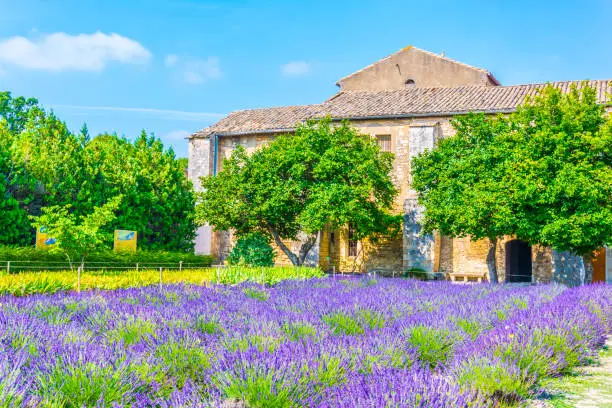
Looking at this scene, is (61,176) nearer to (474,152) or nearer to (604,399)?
(474,152)

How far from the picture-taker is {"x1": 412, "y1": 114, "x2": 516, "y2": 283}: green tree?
18875mm

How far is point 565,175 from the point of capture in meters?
17.6

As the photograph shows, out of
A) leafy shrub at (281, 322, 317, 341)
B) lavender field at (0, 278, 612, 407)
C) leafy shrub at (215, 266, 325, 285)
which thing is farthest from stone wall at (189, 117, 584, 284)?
leafy shrub at (281, 322, 317, 341)

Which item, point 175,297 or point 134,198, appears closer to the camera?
point 175,297

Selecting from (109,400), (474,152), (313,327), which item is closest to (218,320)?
(313,327)

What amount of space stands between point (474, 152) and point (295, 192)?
6.57m

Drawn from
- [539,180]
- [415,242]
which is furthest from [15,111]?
[539,180]

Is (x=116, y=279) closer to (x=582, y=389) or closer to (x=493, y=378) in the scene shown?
(x=582, y=389)

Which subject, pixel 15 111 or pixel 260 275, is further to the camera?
pixel 15 111

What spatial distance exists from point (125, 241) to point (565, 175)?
49.5 feet

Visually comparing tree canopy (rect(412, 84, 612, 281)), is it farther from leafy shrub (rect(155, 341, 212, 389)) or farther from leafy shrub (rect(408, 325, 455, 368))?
leafy shrub (rect(155, 341, 212, 389))

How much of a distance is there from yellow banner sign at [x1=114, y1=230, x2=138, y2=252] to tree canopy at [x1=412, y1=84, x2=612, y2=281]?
10.8 metres

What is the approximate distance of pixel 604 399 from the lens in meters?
5.43

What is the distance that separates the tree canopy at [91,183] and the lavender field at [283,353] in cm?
1536
